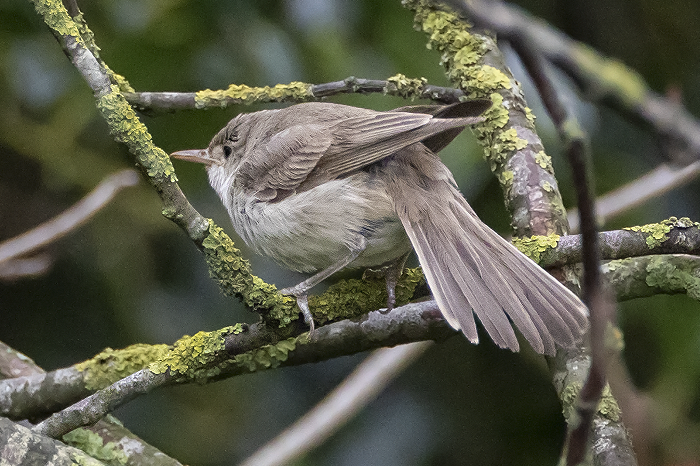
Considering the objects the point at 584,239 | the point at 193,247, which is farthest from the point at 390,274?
the point at 584,239

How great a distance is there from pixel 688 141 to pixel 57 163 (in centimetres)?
366

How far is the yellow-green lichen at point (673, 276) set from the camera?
254 cm

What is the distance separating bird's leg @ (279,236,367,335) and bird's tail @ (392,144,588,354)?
0.70 ft

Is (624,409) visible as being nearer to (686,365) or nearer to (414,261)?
(686,365)

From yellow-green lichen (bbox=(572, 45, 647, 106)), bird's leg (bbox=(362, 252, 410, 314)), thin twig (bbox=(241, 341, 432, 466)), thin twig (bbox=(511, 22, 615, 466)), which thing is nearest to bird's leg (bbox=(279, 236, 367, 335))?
bird's leg (bbox=(362, 252, 410, 314))

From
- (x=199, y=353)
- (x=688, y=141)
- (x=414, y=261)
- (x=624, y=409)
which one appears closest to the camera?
(x=688, y=141)

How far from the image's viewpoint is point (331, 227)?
2773mm

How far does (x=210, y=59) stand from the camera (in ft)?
13.0

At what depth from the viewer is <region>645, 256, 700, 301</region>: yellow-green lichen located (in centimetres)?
254

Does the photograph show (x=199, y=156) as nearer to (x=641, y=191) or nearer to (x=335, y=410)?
(x=335, y=410)

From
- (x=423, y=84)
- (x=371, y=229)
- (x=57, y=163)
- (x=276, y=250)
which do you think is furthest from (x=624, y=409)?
(x=57, y=163)

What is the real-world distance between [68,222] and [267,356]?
4.09 ft

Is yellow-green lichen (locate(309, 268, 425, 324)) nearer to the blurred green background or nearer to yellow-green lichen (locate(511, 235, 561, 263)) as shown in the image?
yellow-green lichen (locate(511, 235, 561, 263))

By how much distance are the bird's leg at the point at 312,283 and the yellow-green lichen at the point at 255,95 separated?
38.2 inches
